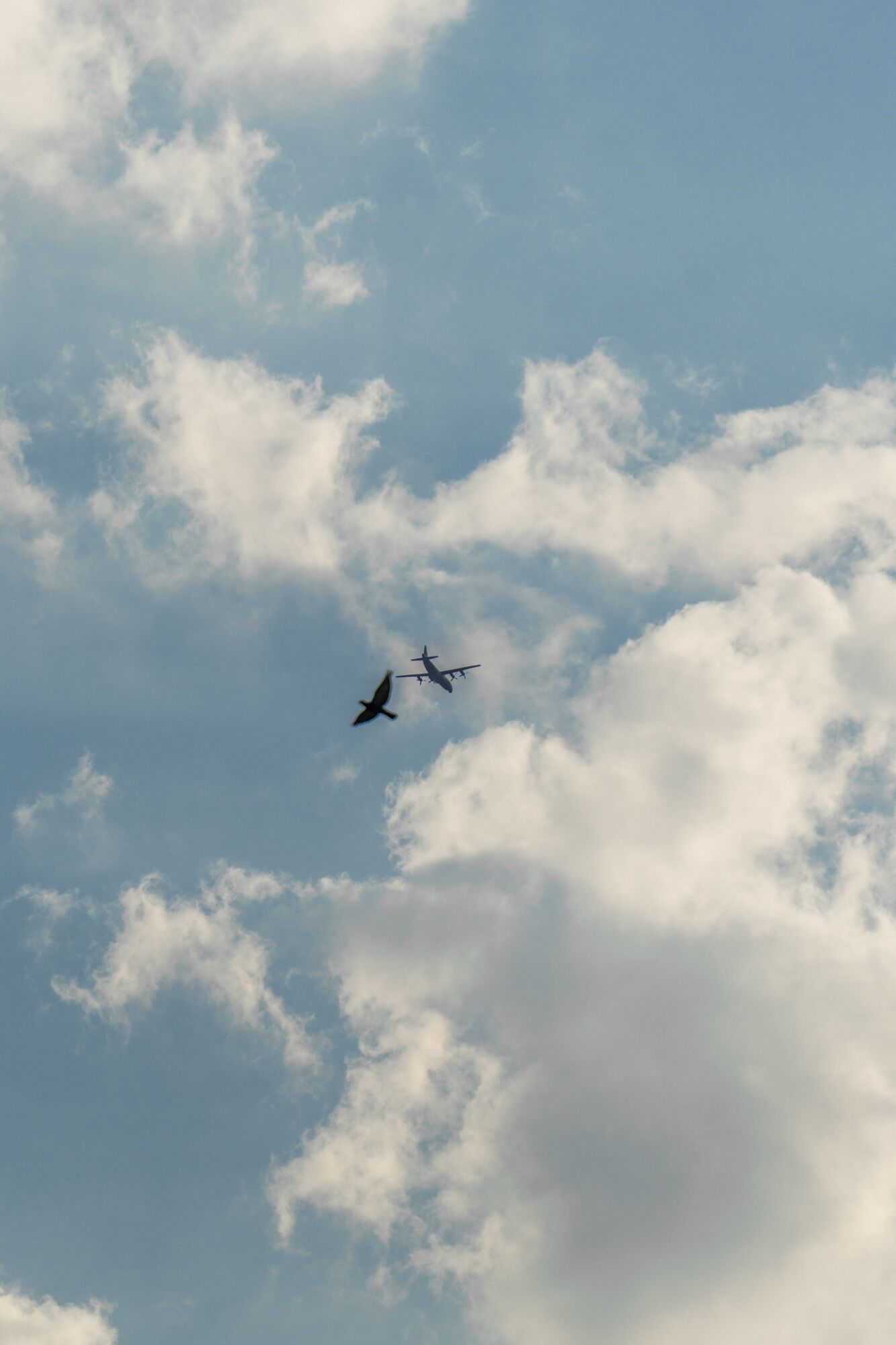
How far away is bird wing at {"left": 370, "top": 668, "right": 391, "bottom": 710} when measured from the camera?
10981 cm

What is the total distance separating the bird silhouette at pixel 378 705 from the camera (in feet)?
364

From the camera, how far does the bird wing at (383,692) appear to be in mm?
109812

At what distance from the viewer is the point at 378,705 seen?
117 meters

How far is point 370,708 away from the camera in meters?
120

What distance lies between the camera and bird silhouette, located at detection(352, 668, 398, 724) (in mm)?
111062

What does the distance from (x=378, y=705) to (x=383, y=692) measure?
482 cm

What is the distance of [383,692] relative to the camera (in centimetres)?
11262
